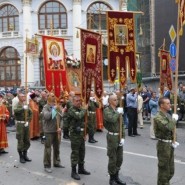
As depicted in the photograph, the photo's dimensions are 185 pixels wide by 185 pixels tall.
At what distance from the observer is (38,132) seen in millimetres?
14852

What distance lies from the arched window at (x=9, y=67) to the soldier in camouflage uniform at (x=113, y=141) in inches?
1339

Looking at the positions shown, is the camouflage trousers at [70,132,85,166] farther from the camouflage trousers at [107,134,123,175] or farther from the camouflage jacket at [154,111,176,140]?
the camouflage jacket at [154,111,176,140]

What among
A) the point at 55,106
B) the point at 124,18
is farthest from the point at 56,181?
the point at 124,18

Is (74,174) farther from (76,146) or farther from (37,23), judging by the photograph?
(37,23)

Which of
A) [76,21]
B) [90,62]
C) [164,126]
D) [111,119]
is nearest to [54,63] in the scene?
[90,62]

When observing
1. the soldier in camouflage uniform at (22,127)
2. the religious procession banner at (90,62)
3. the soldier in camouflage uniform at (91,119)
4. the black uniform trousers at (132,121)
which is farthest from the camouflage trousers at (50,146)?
the black uniform trousers at (132,121)

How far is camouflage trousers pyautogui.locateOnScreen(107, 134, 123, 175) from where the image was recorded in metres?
8.27

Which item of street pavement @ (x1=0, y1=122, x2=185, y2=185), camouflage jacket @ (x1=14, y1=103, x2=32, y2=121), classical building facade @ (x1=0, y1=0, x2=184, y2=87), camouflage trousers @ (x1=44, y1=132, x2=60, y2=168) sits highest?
classical building facade @ (x1=0, y1=0, x2=184, y2=87)

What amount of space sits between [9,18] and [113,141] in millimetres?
35470

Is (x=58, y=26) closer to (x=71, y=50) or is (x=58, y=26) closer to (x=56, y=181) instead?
(x=71, y=50)

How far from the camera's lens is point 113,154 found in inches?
327

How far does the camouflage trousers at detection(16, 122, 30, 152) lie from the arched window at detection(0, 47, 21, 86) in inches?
1231

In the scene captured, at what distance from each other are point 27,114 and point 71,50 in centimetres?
3014

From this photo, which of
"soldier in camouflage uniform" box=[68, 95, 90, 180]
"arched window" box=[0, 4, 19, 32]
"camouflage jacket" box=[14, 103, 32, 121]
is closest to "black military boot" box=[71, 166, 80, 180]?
"soldier in camouflage uniform" box=[68, 95, 90, 180]
